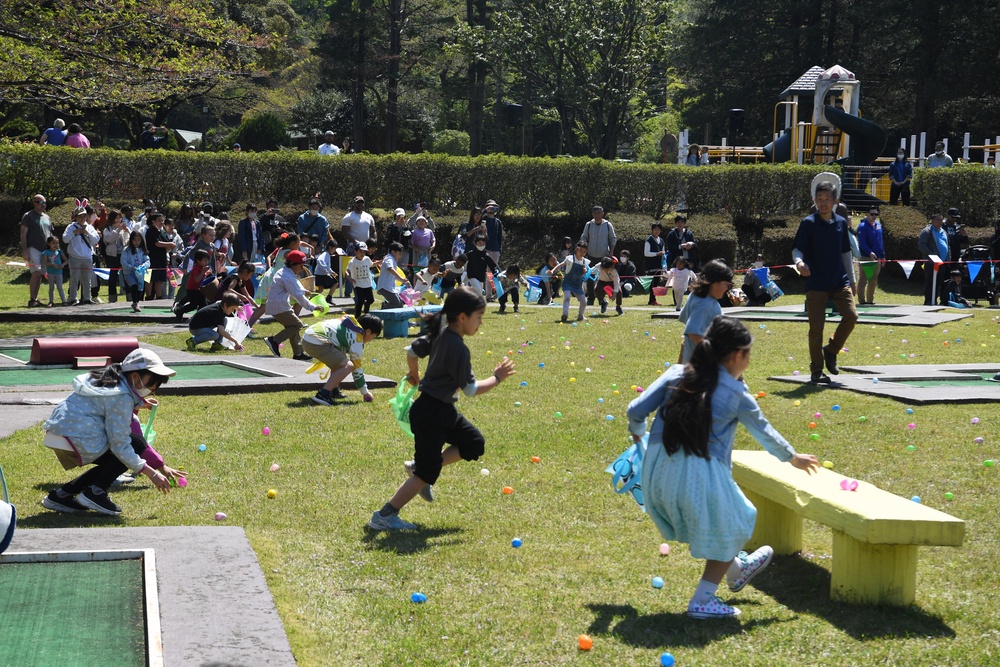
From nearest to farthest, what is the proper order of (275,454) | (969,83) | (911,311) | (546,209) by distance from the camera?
1. (275,454)
2. (911,311)
3. (546,209)
4. (969,83)

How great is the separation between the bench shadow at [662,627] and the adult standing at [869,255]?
52.8 feet

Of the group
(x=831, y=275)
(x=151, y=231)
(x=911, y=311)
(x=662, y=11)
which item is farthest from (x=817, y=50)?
(x=831, y=275)

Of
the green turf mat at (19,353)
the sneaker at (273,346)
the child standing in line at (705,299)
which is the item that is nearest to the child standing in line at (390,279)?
the sneaker at (273,346)

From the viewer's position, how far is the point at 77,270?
20281 mm

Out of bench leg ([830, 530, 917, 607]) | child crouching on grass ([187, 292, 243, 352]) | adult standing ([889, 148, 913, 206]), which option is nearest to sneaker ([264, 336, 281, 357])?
child crouching on grass ([187, 292, 243, 352])

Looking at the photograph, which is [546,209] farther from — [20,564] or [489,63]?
[20,564]

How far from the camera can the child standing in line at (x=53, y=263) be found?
19.9 metres

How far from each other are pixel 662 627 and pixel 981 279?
18.1m

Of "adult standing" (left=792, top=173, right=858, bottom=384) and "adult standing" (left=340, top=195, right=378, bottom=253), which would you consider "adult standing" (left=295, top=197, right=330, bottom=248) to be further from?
"adult standing" (left=792, top=173, right=858, bottom=384)

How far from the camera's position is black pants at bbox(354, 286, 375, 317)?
18.5 m

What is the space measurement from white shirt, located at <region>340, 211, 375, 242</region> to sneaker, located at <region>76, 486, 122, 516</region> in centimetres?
→ 1570

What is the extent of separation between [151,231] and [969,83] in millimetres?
32632

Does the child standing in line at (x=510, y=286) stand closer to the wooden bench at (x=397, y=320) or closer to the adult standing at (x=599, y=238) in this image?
the adult standing at (x=599, y=238)

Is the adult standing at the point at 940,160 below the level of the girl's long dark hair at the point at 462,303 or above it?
above
